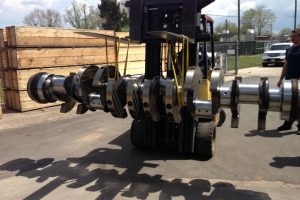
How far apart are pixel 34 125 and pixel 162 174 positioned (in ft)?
13.4

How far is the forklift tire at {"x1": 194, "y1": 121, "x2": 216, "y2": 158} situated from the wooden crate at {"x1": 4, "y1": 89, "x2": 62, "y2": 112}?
551 centimetres

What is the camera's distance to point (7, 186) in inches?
175

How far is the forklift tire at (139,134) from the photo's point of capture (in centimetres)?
555

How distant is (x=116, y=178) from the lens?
Answer: 4.65 metres

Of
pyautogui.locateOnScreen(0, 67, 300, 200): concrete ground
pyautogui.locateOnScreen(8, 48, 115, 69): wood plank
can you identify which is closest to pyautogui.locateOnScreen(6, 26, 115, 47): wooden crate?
pyautogui.locateOnScreen(8, 48, 115, 69): wood plank

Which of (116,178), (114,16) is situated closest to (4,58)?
(116,178)

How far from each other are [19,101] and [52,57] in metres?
1.59

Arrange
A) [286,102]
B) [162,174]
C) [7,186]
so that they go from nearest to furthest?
[286,102], [7,186], [162,174]

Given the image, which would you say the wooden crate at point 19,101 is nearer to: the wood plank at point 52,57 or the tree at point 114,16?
the wood plank at point 52,57

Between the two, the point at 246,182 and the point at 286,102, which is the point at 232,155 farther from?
the point at 286,102

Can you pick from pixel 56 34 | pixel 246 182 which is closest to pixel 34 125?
pixel 56 34

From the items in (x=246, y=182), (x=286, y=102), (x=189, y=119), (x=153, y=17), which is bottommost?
(x=246, y=182)

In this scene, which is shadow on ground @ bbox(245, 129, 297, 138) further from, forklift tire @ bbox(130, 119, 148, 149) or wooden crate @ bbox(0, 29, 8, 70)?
wooden crate @ bbox(0, 29, 8, 70)

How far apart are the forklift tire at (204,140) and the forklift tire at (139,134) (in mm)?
820
